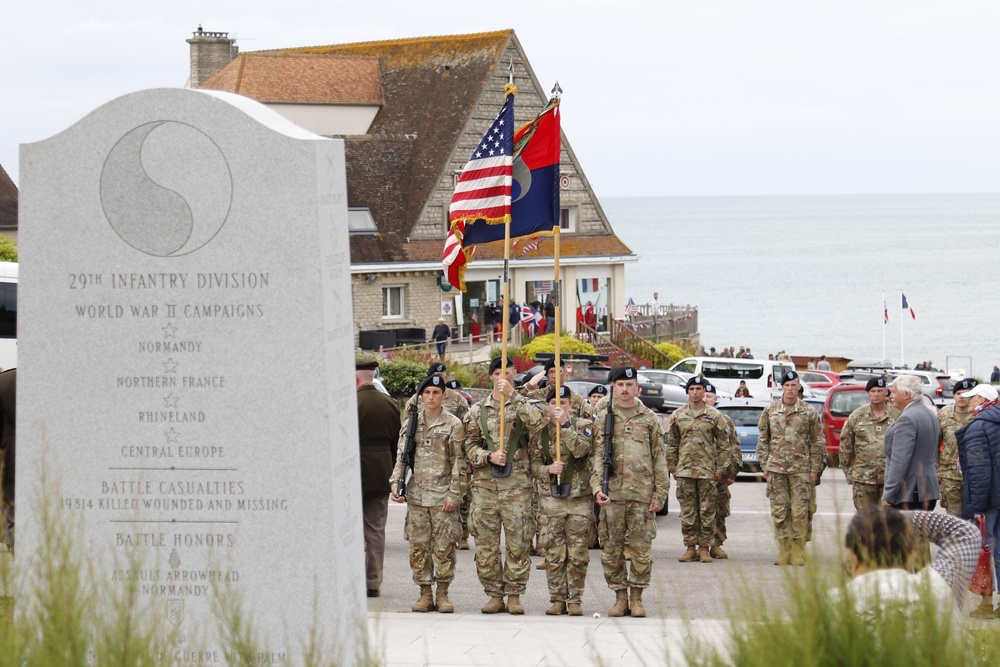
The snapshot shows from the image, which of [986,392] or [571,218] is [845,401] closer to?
[986,392]

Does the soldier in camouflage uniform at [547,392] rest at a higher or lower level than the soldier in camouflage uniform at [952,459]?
higher

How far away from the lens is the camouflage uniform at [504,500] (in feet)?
41.0

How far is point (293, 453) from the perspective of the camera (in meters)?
7.97

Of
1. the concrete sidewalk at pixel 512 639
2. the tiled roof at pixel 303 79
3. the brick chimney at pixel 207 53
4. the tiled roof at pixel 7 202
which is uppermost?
the brick chimney at pixel 207 53

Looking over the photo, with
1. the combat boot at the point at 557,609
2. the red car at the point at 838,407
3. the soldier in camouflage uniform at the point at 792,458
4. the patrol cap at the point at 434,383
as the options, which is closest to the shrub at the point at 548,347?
the red car at the point at 838,407

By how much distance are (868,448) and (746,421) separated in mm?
10674

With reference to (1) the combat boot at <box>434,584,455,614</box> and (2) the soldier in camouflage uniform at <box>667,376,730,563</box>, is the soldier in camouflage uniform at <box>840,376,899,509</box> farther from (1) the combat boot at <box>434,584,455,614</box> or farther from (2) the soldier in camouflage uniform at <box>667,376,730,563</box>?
(1) the combat boot at <box>434,584,455,614</box>

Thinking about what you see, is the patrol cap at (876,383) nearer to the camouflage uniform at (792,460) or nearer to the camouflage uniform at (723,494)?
the camouflage uniform at (792,460)

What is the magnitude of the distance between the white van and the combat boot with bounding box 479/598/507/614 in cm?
2897

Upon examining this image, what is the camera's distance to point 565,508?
41.1ft

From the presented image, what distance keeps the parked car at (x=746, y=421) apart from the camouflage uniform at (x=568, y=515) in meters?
11.5

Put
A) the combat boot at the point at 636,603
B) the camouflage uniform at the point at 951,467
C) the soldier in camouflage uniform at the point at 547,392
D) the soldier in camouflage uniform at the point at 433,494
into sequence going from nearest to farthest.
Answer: the combat boot at the point at 636,603 < the soldier in camouflage uniform at the point at 433,494 < the soldier in camouflage uniform at the point at 547,392 < the camouflage uniform at the point at 951,467

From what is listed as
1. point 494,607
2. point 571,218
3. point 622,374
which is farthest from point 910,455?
point 571,218

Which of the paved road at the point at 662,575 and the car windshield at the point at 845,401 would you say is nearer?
the paved road at the point at 662,575
